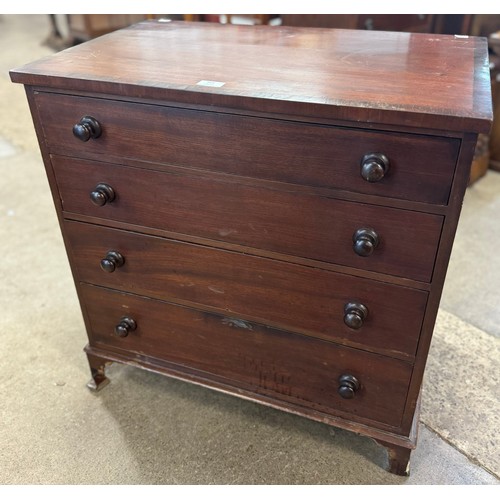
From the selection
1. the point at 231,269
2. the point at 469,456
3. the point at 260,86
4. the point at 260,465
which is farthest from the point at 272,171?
the point at 469,456

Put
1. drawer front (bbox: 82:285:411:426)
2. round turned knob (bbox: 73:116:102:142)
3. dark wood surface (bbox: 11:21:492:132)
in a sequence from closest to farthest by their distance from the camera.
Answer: dark wood surface (bbox: 11:21:492:132), round turned knob (bbox: 73:116:102:142), drawer front (bbox: 82:285:411:426)

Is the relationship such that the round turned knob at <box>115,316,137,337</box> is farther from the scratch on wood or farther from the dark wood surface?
the dark wood surface

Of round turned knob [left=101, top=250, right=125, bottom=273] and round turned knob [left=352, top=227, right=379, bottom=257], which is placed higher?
round turned knob [left=352, top=227, right=379, bottom=257]

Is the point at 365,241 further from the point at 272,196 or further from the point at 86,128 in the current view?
the point at 86,128

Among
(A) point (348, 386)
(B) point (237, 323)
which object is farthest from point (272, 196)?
(A) point (348, 386)

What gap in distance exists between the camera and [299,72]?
981 millimetres

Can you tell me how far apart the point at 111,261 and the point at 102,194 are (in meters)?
0.17

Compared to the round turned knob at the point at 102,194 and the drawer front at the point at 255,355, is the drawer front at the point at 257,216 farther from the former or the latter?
the drawer front at the point at 255,355

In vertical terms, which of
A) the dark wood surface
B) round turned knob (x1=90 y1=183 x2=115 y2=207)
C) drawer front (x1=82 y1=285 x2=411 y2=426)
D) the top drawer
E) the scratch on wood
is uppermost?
the dark wood surface

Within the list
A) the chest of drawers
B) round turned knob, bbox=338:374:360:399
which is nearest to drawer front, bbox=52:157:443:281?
the chest of drawers

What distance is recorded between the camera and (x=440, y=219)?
870mm

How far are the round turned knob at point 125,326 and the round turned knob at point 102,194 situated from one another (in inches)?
13.0

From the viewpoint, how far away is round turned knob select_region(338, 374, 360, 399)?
1.13 meters

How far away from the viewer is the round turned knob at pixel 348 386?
1126 mm
